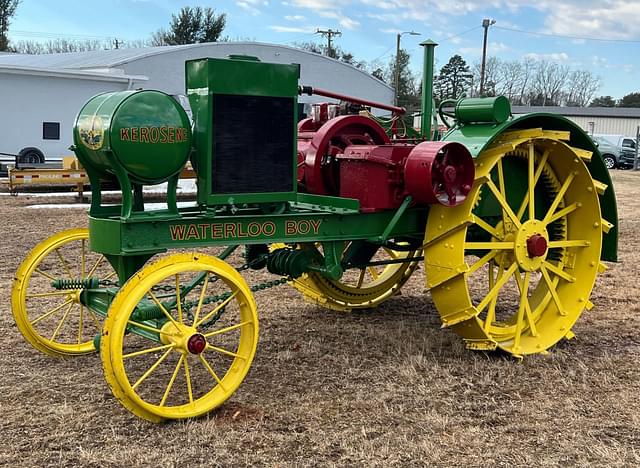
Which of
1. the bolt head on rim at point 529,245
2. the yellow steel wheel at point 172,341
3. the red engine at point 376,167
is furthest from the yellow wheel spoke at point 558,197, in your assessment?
the yellow steel wheel at point 172,341

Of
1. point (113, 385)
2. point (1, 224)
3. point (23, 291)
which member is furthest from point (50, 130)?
point (113, 385)

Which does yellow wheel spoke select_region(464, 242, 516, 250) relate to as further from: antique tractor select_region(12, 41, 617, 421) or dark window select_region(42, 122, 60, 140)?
dark window select_region(42, 122, 60, 140)

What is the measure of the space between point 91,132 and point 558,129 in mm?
2884

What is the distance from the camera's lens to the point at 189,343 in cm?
352

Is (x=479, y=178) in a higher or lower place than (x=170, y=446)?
higher

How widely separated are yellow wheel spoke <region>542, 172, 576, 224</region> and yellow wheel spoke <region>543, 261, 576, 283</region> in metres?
0.29

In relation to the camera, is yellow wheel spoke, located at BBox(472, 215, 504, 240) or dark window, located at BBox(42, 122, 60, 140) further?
dark window, located at BBox(42, 122, 60, 140)

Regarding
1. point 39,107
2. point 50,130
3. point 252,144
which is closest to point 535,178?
point 252,144

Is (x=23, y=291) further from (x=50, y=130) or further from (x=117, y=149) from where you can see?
(x=50, y=130)

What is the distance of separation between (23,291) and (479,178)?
2.69 metres

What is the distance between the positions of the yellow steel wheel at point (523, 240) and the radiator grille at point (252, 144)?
101 centimetres

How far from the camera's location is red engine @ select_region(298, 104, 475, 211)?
422 centimetres

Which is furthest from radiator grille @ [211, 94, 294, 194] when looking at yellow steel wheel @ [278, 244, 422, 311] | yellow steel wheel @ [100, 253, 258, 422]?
yellow steel wheel @ [278, 244, 422, 311]

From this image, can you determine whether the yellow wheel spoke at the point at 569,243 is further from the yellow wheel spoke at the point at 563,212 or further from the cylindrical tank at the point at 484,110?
the cylindrical tank at the point at 484,110
